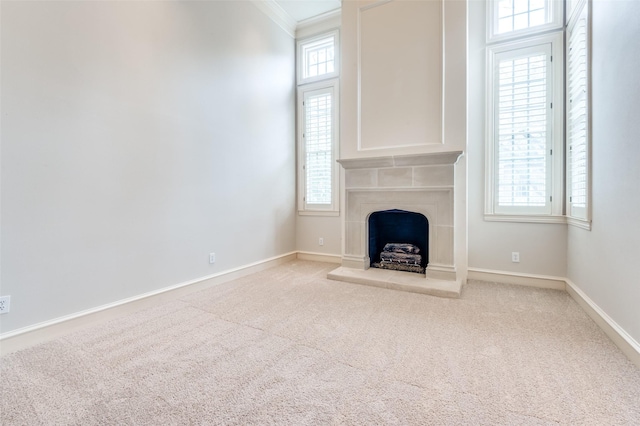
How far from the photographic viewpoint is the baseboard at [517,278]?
10.8ft

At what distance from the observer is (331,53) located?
15.2ft

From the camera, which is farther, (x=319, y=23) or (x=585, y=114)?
(x=319, y=23)

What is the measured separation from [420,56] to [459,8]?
59 centimetres

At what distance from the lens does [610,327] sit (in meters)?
2.11

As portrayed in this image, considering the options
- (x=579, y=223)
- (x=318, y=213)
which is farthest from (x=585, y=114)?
(x=318, y=213)

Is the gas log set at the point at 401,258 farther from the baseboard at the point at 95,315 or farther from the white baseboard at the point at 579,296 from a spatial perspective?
the baseboard at the point at 95,315

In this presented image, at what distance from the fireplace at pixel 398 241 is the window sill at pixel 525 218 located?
0.79 m

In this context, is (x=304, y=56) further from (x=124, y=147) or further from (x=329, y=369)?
(x=329, y=369)

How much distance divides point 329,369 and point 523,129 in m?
3.43

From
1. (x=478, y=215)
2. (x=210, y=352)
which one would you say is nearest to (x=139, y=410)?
(x=210, y=352)

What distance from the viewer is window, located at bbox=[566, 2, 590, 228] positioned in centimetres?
263

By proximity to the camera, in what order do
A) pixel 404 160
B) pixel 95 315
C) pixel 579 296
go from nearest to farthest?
pixel 95 315 < pixel 579 296 < pixel 404 160

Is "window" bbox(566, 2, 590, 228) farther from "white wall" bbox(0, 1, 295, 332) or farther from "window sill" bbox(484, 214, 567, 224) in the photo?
"white wall" bbox(0, 1, 295, 332)

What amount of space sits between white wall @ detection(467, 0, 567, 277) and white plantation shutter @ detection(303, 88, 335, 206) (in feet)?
6.49
